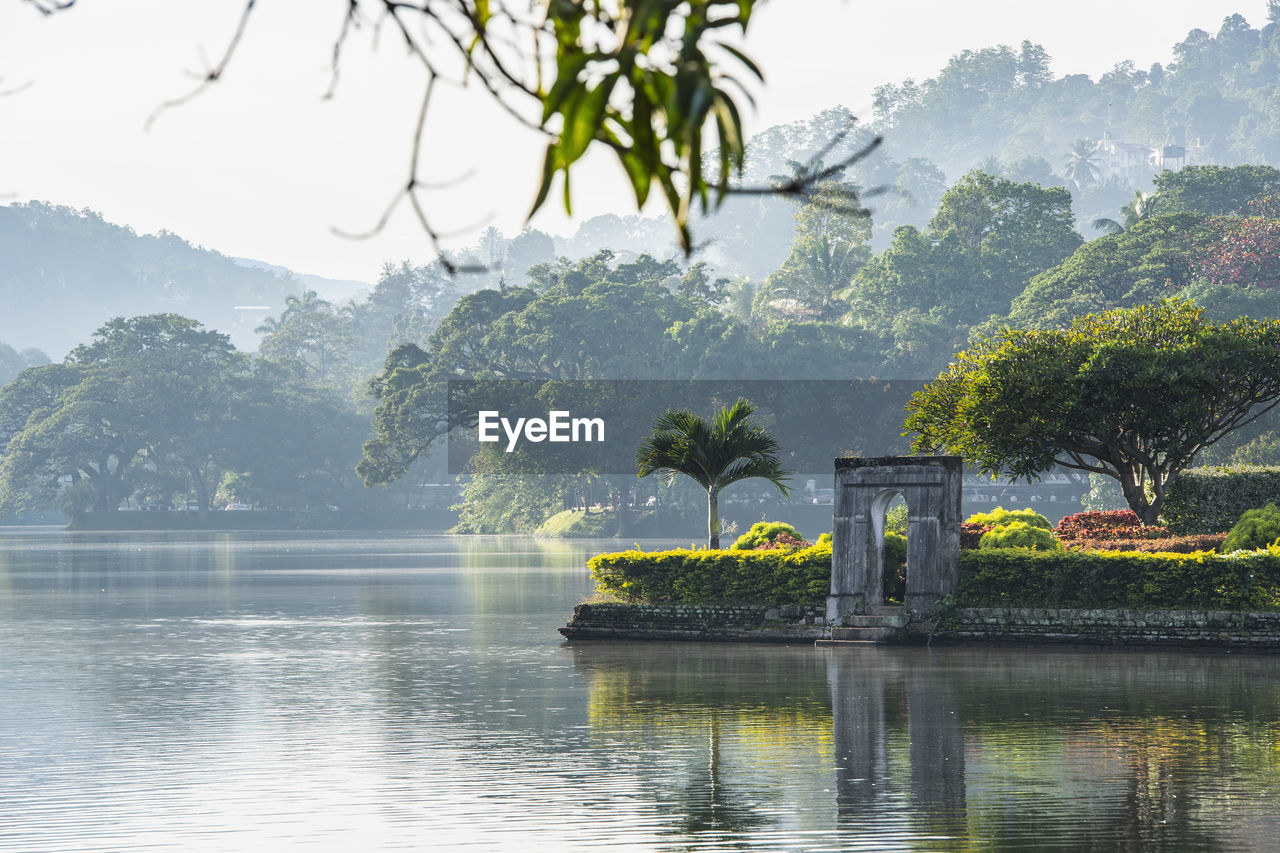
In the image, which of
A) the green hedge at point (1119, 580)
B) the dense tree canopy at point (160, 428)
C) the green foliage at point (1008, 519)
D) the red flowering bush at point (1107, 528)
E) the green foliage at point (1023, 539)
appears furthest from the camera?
the dense tree canopy at point (160, 428)

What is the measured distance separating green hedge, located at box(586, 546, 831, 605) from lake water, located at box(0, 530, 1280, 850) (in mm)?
1422

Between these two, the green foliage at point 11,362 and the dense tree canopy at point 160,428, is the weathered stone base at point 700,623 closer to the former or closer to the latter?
the dense tree canopy at point 160,428

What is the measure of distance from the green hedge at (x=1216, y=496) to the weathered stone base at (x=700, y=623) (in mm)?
8303

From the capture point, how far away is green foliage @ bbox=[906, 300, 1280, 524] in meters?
31.9

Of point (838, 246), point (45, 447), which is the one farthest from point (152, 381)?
point (838, 246)

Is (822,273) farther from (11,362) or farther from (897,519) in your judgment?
(11,362)

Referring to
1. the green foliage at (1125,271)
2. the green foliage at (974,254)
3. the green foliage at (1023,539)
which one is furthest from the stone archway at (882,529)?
the green foliage at (974,254)

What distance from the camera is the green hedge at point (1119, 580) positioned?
1085 inches

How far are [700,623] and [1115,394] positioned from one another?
9371 mm

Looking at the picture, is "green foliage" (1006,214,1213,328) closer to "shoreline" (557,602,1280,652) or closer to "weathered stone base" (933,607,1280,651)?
"shoreline" (557,602,1280,652)

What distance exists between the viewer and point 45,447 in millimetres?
130125

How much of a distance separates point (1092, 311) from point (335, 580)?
47436mm

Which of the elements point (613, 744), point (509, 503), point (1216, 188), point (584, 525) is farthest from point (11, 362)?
point (613, 744)

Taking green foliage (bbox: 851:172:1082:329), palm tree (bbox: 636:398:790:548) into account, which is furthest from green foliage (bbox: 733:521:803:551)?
green foliage (bbox: 851:172:1082:329)
